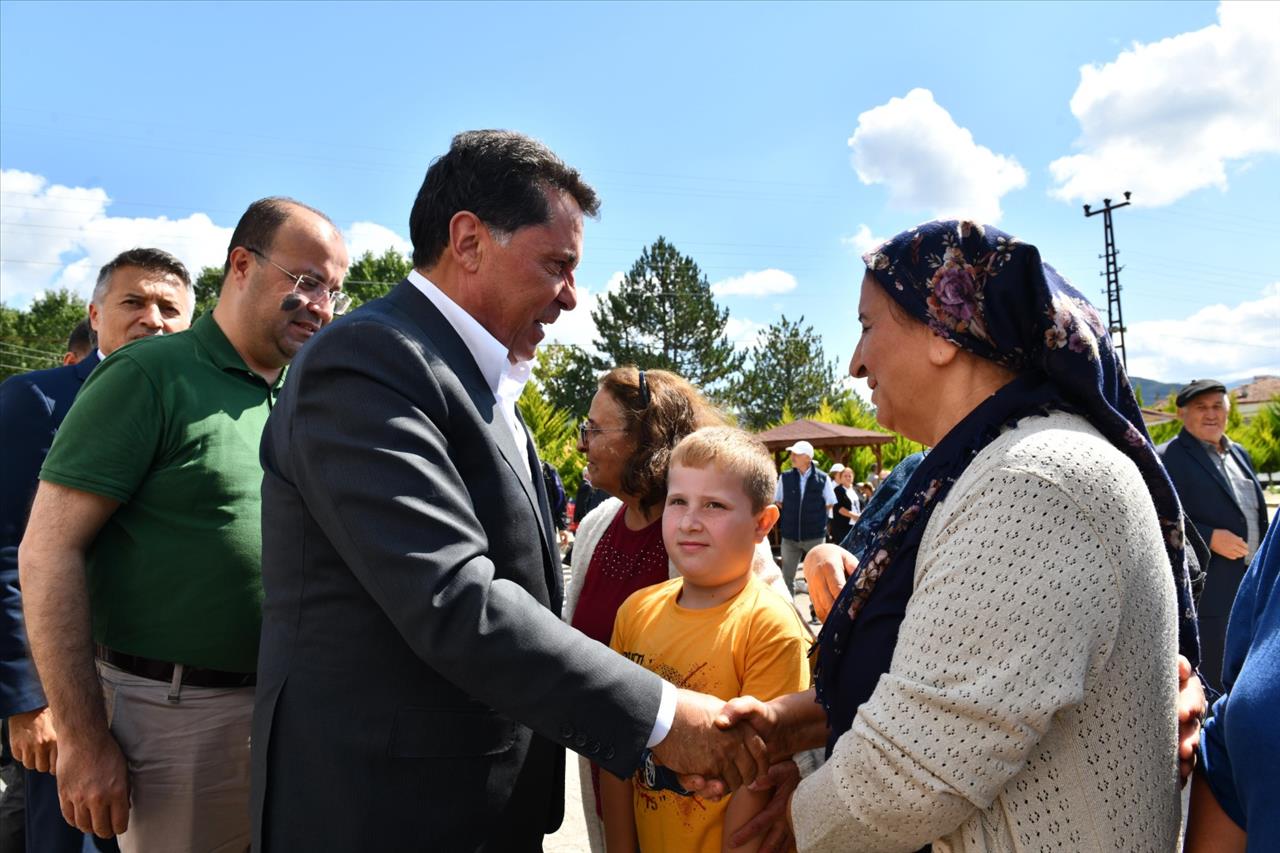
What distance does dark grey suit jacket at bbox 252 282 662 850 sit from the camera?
1.67 m

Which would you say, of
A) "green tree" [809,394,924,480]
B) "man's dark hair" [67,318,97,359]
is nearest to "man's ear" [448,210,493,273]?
"man's dark hair" [67,318,97,359]

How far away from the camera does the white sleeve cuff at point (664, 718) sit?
5.92 feet

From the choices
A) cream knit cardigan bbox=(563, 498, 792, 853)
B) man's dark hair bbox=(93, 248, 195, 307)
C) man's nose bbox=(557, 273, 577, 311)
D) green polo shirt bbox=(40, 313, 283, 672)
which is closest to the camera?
man's nose bbox=(557, 273, 577, 311)

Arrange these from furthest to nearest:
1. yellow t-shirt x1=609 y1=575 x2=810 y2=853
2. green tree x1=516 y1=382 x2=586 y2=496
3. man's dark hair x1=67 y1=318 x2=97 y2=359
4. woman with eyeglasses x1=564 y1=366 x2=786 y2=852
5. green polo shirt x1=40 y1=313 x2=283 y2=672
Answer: green tree x1=516 y1=382 x2=586 y2=496 → man's dark hair x1=67 y1=318 x2=97 y2=359 → woman with eyeglasses x1=564 y1=366 x2=786 y2=852 → green polo shirt x1=40 y1=313 x2=283 y2=672 → yellow t-shirt x1=609 y1=575 x2=810 y2=853

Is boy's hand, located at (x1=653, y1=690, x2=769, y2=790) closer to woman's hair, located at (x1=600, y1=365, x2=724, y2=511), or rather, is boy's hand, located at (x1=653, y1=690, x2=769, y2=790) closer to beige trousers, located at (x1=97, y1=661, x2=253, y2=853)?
woman's hair, located at (x1=600, y1=365, x2=724, y2=511)

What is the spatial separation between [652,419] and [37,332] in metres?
72.1

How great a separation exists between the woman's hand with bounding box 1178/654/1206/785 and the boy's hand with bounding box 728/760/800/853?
0.81 m

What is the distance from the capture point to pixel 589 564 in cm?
302

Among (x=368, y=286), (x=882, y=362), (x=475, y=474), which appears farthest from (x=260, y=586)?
(x=368, y=286)

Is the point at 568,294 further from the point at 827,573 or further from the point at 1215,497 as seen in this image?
the point at 1215,497

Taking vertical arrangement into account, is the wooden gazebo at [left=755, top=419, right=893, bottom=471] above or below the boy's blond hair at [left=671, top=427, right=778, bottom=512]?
above

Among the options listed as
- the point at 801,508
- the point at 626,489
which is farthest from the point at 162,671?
the point at 801,508

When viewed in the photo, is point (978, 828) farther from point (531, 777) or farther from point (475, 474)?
point (475, 474)

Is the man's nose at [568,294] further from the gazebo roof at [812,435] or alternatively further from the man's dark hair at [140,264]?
the gazebo roof at [812,435]
